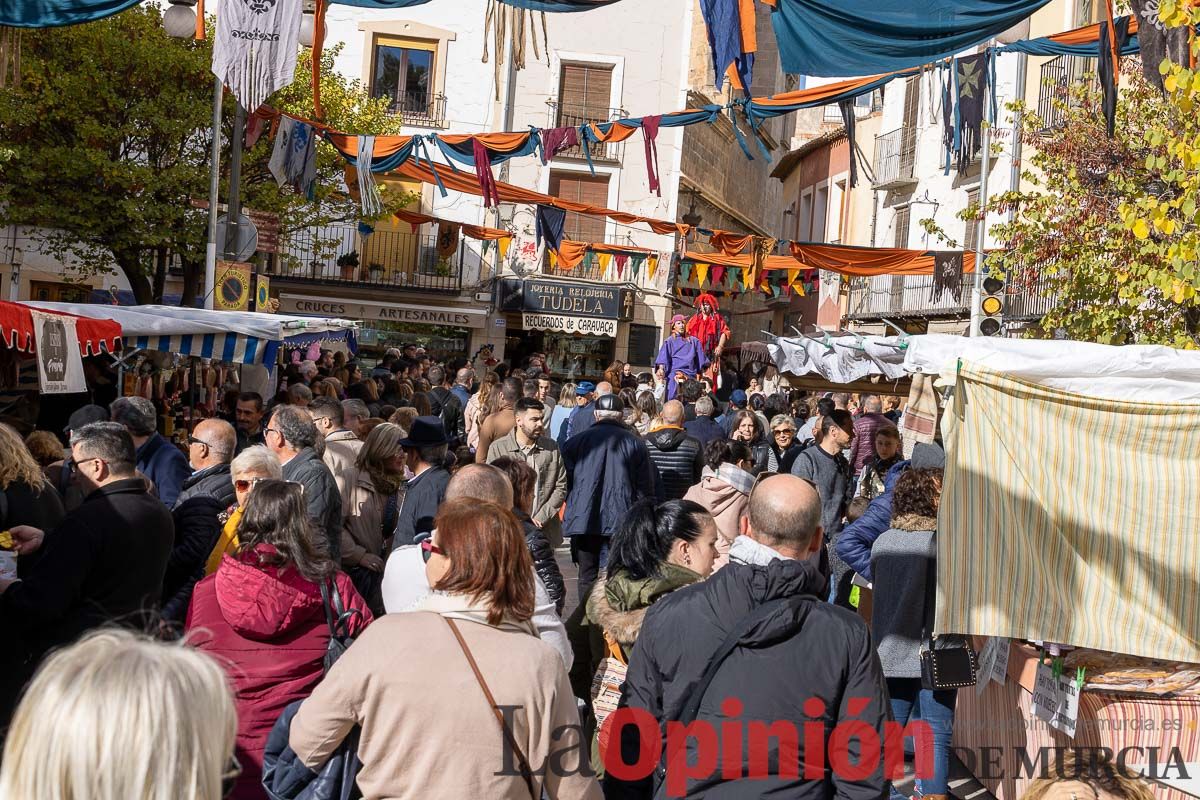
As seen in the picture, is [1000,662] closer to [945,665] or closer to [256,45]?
[945,665]

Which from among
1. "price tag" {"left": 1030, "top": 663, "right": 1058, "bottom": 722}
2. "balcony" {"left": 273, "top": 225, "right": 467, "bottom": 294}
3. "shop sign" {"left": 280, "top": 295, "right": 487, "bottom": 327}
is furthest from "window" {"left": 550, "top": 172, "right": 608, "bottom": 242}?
"price tag" {"left": 1030, "top": 663, "right": 1058, "bottom": 722}

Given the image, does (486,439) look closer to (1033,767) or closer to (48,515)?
(48,515)

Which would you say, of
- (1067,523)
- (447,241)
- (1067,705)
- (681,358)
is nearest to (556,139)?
(681,358)

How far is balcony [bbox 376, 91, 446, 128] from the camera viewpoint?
32.5m

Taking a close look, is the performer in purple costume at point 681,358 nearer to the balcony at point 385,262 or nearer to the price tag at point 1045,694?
the price tag at point 1045,694

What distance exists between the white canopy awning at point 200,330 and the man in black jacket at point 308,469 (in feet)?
17.0

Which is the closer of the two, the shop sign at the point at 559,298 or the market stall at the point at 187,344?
the market stall at the point at 187,344

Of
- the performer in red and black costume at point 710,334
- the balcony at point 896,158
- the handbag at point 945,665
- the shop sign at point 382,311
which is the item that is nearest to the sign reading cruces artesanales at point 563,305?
the shop sign at point 382,311

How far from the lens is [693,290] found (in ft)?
114

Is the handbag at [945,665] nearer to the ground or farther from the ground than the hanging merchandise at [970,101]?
nearer to the ground

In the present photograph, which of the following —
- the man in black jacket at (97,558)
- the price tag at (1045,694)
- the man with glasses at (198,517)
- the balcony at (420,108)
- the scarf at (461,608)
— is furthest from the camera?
the balcony at (420,108)

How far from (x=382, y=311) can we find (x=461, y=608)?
98.9ft

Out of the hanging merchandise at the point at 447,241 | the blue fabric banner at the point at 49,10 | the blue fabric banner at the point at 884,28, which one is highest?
the hanging merchandise at the point at 447,241

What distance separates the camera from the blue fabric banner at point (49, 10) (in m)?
7.79
